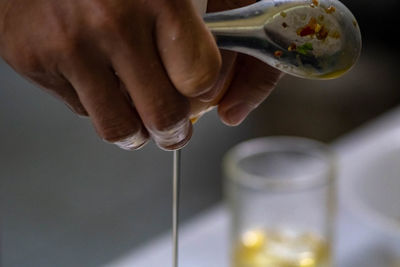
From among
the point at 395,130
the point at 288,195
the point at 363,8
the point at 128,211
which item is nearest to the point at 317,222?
the point at 288,195

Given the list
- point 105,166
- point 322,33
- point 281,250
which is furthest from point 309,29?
point 105,166

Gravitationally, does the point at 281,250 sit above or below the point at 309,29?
below

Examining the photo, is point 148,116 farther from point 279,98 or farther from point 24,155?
point 279,98

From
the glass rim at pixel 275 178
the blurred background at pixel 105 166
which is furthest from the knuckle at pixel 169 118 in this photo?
the blurred background at pixel 105 166

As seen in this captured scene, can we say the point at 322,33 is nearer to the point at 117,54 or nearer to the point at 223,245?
the point at 117,54

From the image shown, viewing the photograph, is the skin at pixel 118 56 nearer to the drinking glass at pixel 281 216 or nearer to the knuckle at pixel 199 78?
the knuckle at pixel 199 78

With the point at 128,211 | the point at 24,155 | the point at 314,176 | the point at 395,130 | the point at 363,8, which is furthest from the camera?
the point at 363,8
